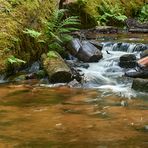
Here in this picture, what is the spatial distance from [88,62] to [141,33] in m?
4.41

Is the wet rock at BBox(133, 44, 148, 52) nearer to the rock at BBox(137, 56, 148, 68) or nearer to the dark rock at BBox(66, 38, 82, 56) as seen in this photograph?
the dark rock at BBox(66, 38, 82, 56)

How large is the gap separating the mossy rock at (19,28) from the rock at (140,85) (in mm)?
2813

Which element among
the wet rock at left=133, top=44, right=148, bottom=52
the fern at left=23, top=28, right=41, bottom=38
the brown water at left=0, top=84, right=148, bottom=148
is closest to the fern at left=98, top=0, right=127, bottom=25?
the wet rock at left=133, top=44, right=148, bottom=52

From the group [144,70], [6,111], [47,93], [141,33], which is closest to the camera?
[6,111]

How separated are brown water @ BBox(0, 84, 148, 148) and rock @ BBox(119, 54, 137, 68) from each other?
219 cm

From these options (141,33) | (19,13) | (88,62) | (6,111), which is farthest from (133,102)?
(141,33)

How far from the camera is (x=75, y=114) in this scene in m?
5.73

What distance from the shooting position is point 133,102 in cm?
655

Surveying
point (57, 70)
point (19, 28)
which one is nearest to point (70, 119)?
point (57, 70)

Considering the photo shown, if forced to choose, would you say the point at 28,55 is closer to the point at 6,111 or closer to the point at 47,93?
the point at 47,93

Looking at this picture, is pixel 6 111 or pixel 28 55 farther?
pixel 28 55

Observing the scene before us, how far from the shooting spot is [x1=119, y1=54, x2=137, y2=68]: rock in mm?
9430

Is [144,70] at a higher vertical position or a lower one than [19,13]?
lower

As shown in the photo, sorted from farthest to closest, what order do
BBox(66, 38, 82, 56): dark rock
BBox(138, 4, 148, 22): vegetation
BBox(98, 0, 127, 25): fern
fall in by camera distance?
BBox(138, 4, 148, 22): vegetation, BBox(98, 0, 127, 25): fern, BBox(66, 38, 82, 56): dark rock
